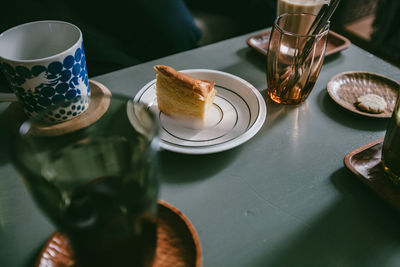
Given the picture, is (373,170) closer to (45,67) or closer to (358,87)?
(358,87)

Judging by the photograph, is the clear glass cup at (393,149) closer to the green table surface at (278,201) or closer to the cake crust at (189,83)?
the green table surface at (278,201)

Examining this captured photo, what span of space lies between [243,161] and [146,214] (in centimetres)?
24

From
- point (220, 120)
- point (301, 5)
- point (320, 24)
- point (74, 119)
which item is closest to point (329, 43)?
point (301, 5)

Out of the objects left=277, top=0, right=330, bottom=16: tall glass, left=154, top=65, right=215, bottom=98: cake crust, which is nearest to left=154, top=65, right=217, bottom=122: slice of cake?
left=154, top=65, right=215, bottom=98: cake crust

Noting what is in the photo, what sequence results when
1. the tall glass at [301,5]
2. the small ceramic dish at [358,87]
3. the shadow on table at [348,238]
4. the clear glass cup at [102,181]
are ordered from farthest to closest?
the tall glass at [301,5] → the small ceramic dish at [358,87] → the shadow on table at [348,238] → the clear glass cup at [102,181]

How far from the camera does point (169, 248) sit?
0.36 metres

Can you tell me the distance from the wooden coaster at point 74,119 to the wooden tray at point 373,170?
0.37 meters

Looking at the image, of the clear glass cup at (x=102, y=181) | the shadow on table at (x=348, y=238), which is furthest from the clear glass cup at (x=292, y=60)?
the clear glass cup at (x=102, y=181)

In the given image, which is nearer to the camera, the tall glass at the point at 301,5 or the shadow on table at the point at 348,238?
the shadow on table at the point at 348,238

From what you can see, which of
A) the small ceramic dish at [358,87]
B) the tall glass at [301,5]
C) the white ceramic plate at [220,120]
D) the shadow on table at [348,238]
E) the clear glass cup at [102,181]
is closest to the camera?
the clear glass cup at [102,181]

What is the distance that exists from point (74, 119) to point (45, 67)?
0.09 metres

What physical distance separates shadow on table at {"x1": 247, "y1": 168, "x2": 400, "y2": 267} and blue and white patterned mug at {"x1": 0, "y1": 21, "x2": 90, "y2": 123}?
33 cm

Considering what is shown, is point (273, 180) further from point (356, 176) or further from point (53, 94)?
point (53, 94)

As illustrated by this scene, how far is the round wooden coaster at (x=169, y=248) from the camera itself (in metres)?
0.35
